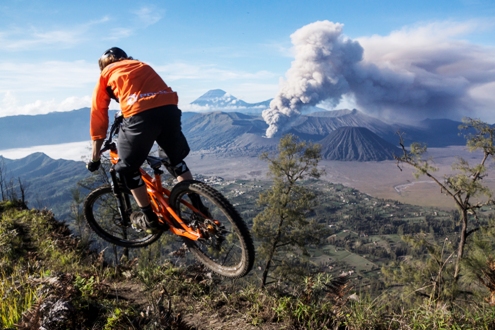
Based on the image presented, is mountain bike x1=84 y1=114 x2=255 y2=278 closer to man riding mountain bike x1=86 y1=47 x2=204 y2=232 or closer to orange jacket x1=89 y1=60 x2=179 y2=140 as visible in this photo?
man riding mountain bike x1=86 y1=47 x2=204 y2=232

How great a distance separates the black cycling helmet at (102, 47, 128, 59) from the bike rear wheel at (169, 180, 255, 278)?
1.90 metres

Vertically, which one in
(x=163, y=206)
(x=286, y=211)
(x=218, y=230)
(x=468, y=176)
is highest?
(x=163, y=206)

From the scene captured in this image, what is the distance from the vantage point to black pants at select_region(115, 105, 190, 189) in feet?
12.2

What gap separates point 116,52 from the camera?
418 cm

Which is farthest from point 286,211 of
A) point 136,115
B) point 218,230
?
point 136,115

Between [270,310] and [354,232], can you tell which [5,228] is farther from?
[354,232]

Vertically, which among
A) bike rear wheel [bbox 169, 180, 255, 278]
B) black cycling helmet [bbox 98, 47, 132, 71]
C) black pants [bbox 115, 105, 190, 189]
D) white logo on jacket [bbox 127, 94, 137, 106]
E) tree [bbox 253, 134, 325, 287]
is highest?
black cycling helmet [bbox 98, 47, 132, 71]

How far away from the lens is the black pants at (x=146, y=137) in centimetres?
372

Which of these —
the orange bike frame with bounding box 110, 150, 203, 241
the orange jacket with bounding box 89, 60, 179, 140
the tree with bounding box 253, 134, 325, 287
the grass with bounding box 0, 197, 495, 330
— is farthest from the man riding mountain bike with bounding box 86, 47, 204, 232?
the tree with bounding box 253, 134, 325, 287

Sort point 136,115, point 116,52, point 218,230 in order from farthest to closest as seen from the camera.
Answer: point 116,52
point 218,230
point 136,115

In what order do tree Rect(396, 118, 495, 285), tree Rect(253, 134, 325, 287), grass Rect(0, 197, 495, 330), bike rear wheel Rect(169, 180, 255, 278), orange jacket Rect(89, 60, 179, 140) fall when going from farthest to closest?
1. tree Rect(253, 134, 325, 287)
2. tree Rect(396, 118, 495, 285)
3. orange jacket Rect(89, 60, 179, 140)
4. bike rear wheel Rect(169, 180, 255, 278)
5. grass Rect(0, 197, 495, 330)

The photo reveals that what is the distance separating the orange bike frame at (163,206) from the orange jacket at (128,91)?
0.77 meters

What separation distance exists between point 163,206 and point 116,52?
2.16m

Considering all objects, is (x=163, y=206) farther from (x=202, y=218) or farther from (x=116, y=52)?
(x=116, y=52)
